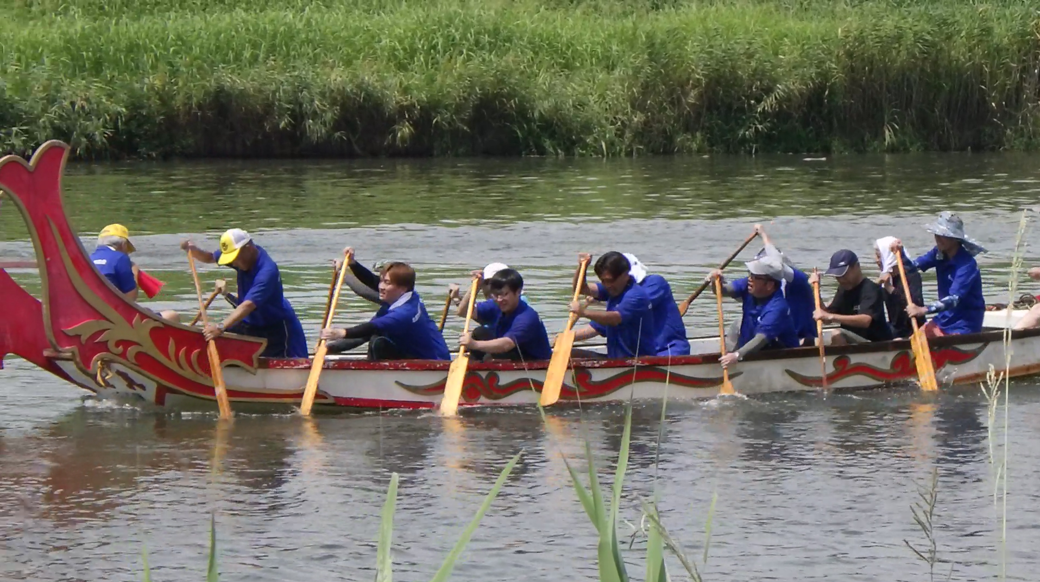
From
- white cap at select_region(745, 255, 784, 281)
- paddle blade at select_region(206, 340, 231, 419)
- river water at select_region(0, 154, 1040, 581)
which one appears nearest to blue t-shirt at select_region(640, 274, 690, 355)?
river water at select_region(0, 154, 1040, 581)

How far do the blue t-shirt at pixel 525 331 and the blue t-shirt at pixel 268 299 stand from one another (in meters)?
1.57

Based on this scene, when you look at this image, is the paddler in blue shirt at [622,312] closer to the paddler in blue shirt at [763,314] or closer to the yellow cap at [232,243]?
the paddler in blue shirt at [763,314]

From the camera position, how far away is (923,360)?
13094 millimetres

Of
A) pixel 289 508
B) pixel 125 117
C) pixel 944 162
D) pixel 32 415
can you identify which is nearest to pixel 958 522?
pixel 289 508

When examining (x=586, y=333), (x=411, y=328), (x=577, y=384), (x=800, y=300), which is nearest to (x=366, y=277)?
(x=411, y=328)

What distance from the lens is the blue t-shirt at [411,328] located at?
12.2 metres


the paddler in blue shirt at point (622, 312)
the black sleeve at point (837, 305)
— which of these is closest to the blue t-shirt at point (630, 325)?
the paddler in blue shirt at point (622, 312)

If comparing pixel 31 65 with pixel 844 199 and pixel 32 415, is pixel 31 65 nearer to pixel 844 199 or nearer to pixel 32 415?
pixel 844 199

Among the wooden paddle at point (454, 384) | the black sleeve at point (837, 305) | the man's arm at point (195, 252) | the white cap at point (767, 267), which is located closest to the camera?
the wooden paddle at point (454, 384)

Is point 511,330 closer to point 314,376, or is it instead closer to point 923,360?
point 314,376

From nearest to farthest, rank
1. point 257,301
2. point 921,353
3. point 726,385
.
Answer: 1. point 257,301
2. point 726,385
3. point 921,353

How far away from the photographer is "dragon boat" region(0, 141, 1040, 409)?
1122cm

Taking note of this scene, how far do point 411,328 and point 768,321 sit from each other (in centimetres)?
277

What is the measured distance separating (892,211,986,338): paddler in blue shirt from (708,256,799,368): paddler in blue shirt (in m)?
1.10
